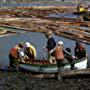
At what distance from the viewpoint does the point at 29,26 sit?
5275 centimetres

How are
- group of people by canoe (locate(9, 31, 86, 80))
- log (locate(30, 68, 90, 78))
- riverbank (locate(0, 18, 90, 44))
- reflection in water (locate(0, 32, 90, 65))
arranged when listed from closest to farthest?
log (locate(30, 68, 90, 78))
group of people by canoe (locate(9, 31, 86, 80))
reflection in water (locate(0, 32, 90, 65))
riverbank (locate(0, 18, 90, 44))

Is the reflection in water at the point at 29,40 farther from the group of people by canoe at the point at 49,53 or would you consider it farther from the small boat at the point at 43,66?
the small boat at the point at 43,66

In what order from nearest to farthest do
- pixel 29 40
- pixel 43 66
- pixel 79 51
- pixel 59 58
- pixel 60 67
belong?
1. pixel 59 58
2. pixel 60 67
3. pixel 43 66
4. pixel 79 51
5. pixel 29 40

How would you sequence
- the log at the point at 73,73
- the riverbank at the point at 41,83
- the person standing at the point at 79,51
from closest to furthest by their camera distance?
the riverbank at the point at 41,83
the log at the point at 73,73
the person standing at the point at 79,51

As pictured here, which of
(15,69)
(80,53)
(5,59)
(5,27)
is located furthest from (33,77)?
(5,27)

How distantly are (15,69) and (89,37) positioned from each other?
17328 millimetres

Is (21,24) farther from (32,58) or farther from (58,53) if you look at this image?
(58,53)

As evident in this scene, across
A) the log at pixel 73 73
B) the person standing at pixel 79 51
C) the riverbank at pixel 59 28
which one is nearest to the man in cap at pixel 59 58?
the log at pixel 73 73

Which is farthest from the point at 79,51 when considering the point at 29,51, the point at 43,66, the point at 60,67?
the point at 60,67

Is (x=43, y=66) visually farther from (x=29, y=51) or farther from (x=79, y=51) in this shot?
(x=79, y=51)

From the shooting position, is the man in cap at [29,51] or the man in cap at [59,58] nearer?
the man in cap at [59,58]

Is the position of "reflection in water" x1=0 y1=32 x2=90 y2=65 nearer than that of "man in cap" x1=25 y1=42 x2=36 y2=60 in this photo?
No

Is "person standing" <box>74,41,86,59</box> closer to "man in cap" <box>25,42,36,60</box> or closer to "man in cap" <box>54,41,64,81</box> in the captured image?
"man in cap" <box>25,42,36,60</box>

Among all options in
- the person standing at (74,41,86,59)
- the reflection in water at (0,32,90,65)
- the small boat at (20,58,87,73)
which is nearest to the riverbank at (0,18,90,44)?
the reflection in water at (0,32,90,65)
